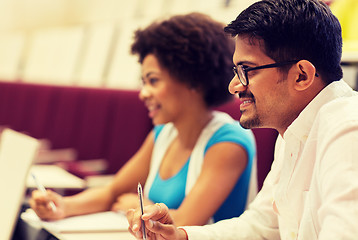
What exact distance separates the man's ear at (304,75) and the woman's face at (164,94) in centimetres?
85

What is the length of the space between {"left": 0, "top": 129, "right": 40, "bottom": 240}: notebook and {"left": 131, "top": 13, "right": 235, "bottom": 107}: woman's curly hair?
63cm

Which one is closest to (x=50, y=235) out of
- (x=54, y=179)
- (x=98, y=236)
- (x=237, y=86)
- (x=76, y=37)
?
(x=98, y=236)

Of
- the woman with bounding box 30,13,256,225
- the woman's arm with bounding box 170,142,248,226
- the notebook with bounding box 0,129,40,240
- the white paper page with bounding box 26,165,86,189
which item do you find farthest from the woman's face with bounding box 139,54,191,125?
the white paper page with bounding box 26,165,86,189

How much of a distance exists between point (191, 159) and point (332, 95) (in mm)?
782

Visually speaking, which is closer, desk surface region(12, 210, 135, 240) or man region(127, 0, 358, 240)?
man region(127, 0, 358, 240)

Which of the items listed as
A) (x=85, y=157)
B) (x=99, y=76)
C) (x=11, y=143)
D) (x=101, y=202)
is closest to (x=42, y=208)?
(x=11, y=143)

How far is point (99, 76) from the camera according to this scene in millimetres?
6281

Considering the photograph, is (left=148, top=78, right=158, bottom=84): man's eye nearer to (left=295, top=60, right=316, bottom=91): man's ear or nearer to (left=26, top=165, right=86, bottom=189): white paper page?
(left=26, top=165, right=86, bottom=189): white paper page

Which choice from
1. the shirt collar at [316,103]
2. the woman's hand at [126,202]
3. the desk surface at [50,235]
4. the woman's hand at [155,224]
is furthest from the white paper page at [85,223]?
Result: the shirt collar at [316,103]

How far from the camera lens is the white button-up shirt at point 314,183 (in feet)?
2.65

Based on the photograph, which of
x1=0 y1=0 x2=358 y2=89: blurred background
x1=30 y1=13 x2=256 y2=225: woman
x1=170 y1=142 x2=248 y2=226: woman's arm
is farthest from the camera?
x1=0 y1=0 x2=358 y2=89: blurred background

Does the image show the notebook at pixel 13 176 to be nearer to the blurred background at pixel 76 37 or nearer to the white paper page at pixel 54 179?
the white paper page at pixel 54 179

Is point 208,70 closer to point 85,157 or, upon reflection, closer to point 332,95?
point 332,95

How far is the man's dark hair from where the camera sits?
1.04m
